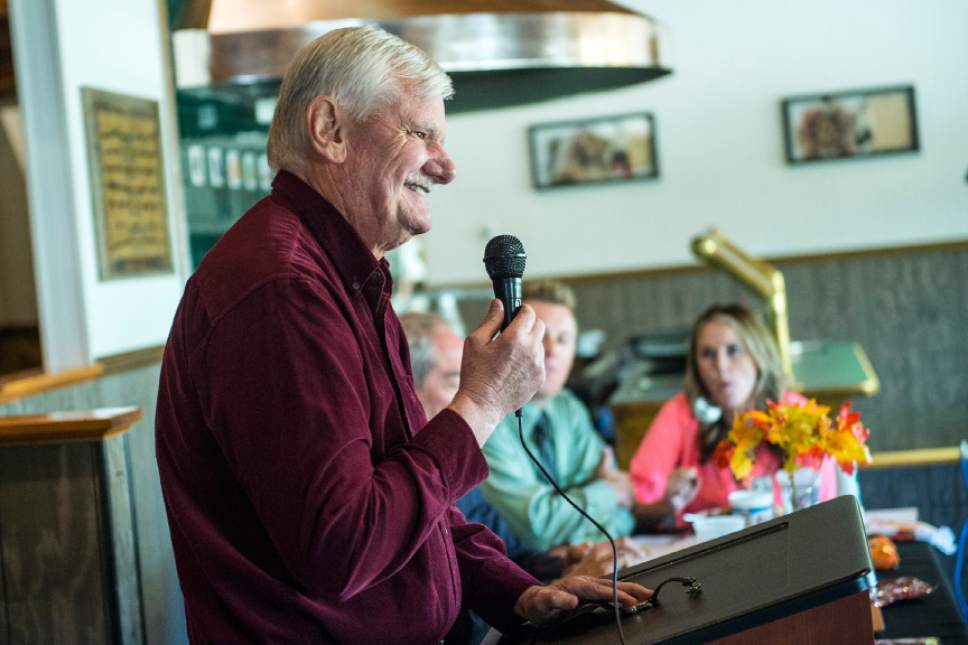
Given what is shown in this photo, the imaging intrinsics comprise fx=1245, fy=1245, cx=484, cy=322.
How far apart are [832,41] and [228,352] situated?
7.33m

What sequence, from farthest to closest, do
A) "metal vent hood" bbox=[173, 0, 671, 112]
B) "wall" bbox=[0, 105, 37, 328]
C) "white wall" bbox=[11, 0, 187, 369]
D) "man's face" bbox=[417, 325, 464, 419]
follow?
"wall" bbox=[0, 105, 37, 328]
"white wall" bbox=[11, 0, 187, 369]
"man's face" bbox=[417, 325, 464, 419]
"metal vent hood" bbox=[173, 0, 671, 112]

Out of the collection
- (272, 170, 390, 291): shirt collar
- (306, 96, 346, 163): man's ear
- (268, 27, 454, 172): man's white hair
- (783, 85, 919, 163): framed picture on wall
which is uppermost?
(783, 85, 919, 163): framed picture on wall

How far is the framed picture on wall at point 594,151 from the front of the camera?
821 centimetres

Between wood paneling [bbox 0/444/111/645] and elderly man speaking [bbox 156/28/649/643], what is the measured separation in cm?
67

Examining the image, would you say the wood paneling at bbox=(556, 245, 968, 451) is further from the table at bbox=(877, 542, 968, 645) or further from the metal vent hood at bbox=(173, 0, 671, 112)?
the metal vent hood at bbox=(173, 0, 671, 112)

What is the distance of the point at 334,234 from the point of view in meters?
1.39

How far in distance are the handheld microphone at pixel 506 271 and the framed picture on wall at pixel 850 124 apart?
6.88 m

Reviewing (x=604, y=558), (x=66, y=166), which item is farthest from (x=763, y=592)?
(x=66, y=166)

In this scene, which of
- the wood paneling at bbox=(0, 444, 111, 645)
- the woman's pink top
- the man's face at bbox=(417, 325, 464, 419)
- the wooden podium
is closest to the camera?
the wooden podium

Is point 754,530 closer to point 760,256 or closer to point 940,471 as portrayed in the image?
point 940,471

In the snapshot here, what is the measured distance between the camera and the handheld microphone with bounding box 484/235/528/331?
142cm

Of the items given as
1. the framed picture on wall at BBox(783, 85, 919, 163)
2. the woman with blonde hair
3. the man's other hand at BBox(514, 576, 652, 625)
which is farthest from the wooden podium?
the framed picture on wall at BBox(783, 85, 919, 163)

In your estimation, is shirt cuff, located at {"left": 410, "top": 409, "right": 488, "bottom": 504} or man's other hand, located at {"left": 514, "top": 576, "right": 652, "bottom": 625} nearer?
shirt cuff, located at {"left": 410, "top": 409, "right": 488, "bottom": 504}

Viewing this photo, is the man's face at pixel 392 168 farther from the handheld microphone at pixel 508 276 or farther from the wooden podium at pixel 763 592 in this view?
the wooden podium at pixel 763 592
